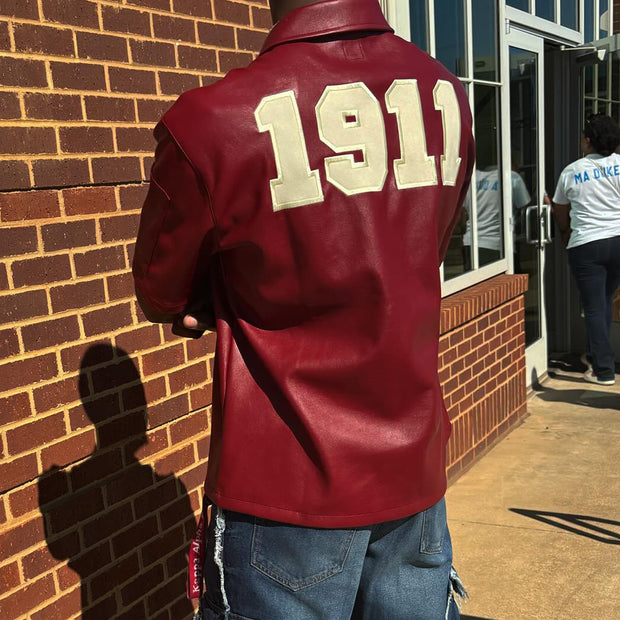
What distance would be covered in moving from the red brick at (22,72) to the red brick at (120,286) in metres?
0.64

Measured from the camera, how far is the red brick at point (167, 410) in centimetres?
294

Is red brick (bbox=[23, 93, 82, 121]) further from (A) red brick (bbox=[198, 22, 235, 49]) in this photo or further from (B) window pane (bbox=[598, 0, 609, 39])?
(B) window pane (bbox=[598, 0, 609, 39])

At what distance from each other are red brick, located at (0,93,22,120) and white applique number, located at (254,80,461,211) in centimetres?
111

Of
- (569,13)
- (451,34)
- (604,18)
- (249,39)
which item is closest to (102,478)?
(249,39)

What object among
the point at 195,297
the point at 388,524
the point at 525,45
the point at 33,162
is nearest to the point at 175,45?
the point at 33,162

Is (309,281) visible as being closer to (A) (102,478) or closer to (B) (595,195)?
(A) (102,478)

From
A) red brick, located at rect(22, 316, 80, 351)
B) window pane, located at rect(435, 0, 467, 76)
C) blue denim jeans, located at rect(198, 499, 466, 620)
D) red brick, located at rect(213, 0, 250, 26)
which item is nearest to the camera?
blue denim jeans, located at rect(198, 499, 466, 620)

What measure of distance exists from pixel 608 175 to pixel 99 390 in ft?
16.2

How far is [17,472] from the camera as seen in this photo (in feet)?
8.04

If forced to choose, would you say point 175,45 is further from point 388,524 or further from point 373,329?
point 388,524

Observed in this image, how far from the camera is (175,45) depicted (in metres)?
2.98

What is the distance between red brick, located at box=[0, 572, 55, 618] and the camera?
8.00 ft

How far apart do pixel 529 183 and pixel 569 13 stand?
166cm

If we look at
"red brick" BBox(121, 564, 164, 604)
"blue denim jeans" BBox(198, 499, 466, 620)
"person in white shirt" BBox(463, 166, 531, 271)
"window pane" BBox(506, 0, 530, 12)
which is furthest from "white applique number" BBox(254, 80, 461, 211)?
"window pane" BBox(506, 0, 530, 12)
